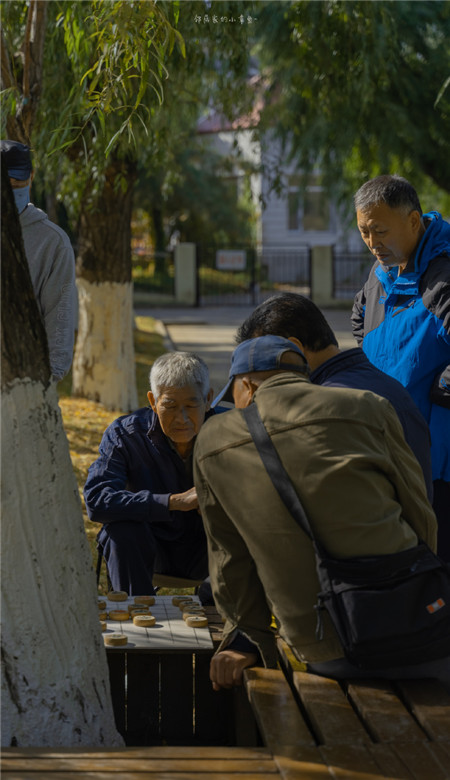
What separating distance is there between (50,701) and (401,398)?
135 centimetres

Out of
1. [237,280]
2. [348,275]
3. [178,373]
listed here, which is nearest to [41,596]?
[178,373]

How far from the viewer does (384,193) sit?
384cm

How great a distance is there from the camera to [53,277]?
4160 mm

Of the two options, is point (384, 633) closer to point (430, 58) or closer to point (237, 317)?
point (430, 58)

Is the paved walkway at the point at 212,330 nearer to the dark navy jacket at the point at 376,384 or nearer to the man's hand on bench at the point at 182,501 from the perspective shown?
the man's hand on bench at the point at 182,501

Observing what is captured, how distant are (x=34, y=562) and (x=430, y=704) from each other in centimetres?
106

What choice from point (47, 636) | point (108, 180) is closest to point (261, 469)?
point (47, 636)

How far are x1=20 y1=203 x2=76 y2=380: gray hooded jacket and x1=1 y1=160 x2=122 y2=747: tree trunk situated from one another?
1.40 meters

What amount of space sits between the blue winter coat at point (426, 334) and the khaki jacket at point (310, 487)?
106cm

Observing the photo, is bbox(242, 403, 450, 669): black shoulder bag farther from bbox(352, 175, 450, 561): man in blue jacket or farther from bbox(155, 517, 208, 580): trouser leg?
bbox(155, 517, 208, 580): trouser leg

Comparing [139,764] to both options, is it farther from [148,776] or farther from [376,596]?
[376,596]

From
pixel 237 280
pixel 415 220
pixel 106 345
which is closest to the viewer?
pixel 415 220

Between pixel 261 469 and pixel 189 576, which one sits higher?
pixel 261 469

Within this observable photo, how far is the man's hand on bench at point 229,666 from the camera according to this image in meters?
3.00
